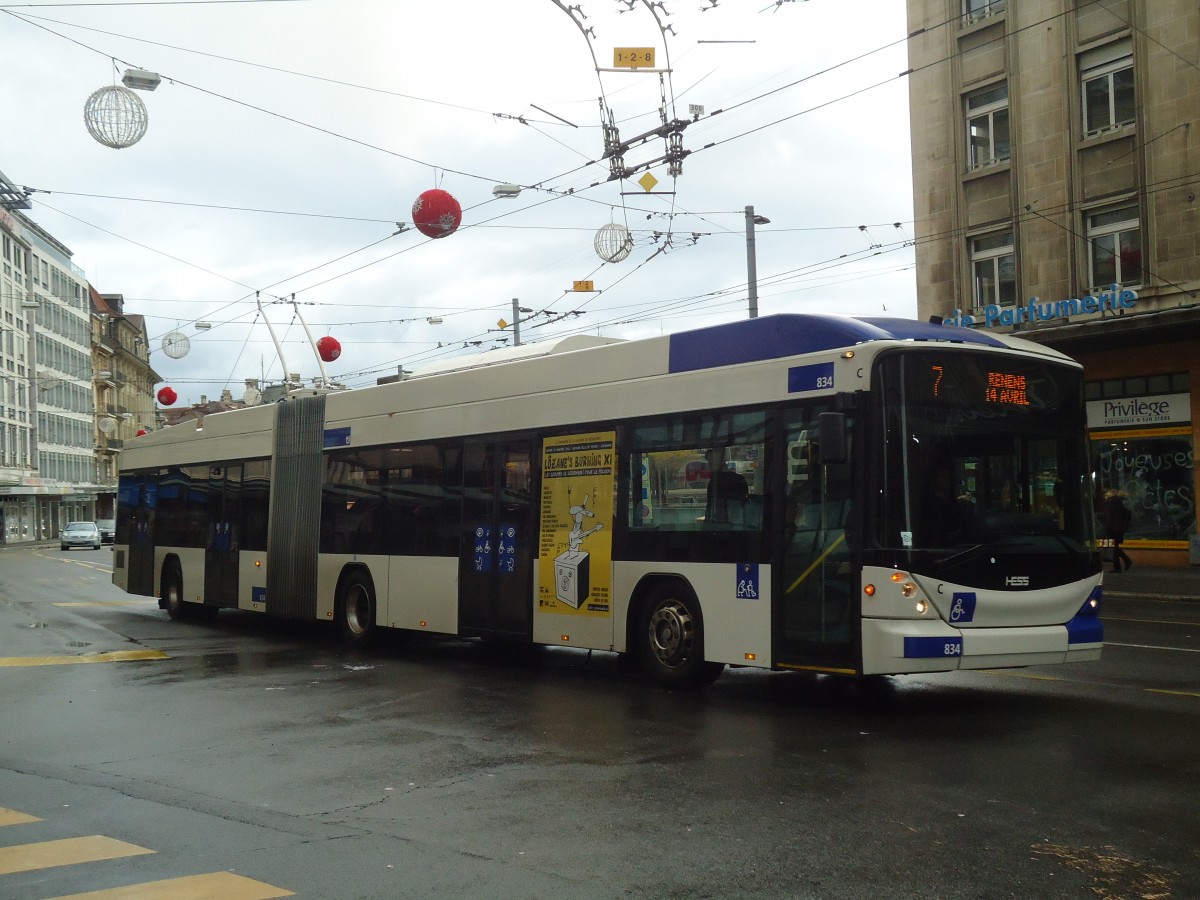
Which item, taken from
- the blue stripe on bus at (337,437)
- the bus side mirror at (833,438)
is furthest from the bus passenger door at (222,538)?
the bus side mirror at (833,438)

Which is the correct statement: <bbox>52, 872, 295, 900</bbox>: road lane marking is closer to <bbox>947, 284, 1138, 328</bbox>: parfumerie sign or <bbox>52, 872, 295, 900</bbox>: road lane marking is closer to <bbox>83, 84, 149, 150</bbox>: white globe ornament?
<bbox>83, 84, 149, 150</bbox>: white globe ornament

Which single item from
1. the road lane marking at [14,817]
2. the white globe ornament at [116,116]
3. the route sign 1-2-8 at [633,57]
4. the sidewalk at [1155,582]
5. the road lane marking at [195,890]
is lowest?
the road lane marking at [14,817]

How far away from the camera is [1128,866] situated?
5312 millimetres

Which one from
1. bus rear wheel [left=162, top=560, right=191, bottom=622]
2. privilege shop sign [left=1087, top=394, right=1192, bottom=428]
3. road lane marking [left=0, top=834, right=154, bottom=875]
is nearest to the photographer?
road lane marking [left=0, top=834, right=154, bottom=875]

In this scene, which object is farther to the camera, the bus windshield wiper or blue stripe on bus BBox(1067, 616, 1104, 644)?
blue stripe on bus BBox(1067, 616, 1104, 644)

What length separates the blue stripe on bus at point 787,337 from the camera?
9.67m

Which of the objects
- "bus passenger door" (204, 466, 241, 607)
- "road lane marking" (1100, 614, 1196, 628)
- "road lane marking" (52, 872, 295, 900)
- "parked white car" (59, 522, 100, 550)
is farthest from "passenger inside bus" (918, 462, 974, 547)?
"parked white car" (59, 522, 100, 550)

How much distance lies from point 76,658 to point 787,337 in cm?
924

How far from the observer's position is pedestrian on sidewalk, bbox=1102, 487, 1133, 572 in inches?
975

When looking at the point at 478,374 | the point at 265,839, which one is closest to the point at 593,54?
the point at 478,374

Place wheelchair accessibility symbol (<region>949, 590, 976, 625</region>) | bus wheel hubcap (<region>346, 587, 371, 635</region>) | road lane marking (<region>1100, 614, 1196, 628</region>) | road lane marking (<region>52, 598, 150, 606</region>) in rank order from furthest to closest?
road lane marking (<region>52, 598, 150, 606</region>)
road lane marking (<region>1100, 614, 1196, 628</region>)
bus wheel hubcap (<region>346, 587, 371, 635</region>)
wheelchair accessibility symbol (<region>949, 590, 976, 625</region>)

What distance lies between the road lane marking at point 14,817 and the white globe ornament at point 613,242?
45.2 feet

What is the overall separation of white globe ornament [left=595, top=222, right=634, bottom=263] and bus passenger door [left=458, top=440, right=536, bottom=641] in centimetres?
663

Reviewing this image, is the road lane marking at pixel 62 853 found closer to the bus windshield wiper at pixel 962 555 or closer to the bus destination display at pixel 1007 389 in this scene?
the bus windshield wiper at pixel 962 555
